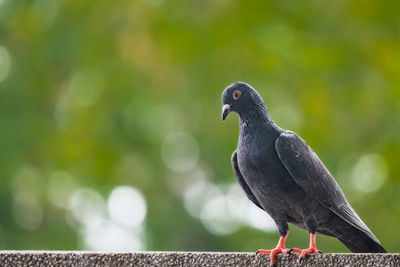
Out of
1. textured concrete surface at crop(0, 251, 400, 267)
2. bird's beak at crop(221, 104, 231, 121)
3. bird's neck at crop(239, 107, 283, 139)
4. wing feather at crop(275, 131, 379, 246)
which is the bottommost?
textured concrete surface at crop(0, 251, 400, 267)

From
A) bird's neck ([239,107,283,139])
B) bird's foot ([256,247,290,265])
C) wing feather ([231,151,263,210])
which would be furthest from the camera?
wing feather ([231,151,263,210])

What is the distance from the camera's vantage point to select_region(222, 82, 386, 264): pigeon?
3.51 metres

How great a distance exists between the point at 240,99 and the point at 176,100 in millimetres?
7364

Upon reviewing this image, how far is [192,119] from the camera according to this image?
11.3 metres

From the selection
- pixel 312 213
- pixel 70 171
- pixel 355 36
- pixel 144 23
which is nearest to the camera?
pixel 312 213

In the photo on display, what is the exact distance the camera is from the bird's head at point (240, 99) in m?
3.66

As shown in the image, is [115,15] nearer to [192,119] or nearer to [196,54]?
[196,54]

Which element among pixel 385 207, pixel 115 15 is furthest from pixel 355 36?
pixel 115 15

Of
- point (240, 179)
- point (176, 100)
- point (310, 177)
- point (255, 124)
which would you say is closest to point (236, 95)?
point (255, 124)

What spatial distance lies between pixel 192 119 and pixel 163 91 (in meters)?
1.16

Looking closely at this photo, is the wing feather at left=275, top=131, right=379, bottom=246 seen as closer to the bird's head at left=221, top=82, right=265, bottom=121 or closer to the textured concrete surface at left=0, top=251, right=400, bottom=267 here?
the bird's head at left=221, top=82, right=265, bottom=121

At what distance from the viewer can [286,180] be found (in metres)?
3.52

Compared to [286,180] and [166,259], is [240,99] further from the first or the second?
[166,259]

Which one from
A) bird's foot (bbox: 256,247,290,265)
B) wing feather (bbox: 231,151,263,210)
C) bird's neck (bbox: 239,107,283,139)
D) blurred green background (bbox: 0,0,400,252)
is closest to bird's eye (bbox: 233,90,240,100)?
bird's neck (bbox: 239,107,283,139)
